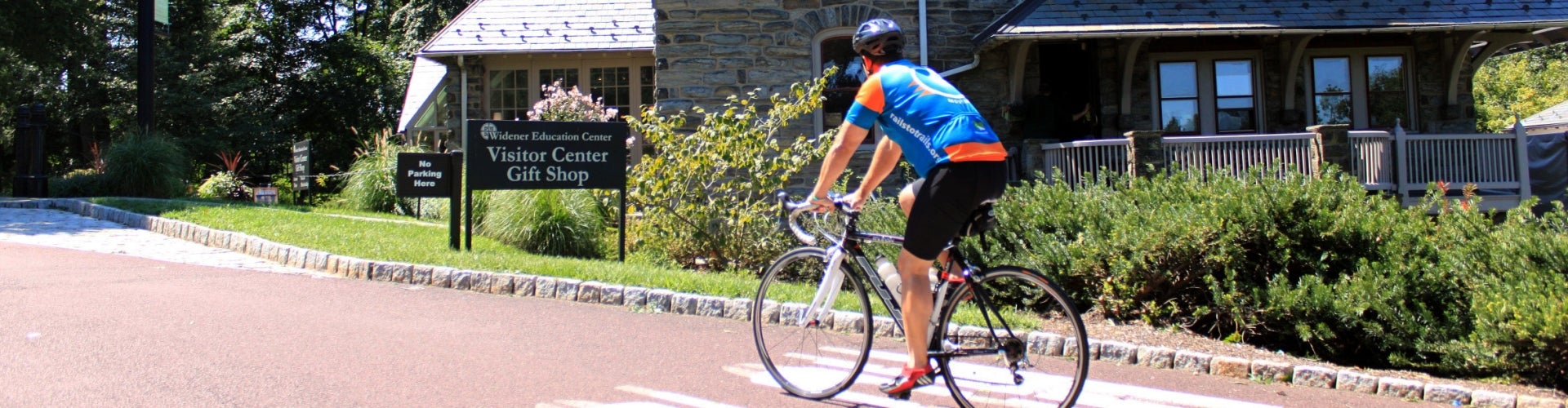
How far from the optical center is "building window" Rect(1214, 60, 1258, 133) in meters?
14.2

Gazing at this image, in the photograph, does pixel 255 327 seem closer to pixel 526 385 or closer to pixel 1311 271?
pixel 526 385

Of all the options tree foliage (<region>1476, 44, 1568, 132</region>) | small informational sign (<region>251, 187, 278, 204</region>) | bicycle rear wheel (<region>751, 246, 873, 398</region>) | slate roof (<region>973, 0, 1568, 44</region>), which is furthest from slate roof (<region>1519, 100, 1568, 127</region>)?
bicycle rear wheel (<region>751, 246, 873, 398</region>)

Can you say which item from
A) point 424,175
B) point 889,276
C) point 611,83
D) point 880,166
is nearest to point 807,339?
point 889,276

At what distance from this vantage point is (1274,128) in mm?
14250

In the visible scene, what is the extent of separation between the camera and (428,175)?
1103 centimetres

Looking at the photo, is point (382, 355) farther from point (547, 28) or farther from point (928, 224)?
point (547, 28)

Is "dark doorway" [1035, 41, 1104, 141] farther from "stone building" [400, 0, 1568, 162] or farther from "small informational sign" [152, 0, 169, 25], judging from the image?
"small informational sign" [152, 0, 169, 25]

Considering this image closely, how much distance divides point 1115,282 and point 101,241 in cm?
1014

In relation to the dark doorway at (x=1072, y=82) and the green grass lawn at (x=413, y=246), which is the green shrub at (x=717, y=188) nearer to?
the green grass lawn at (x=413, y=246)

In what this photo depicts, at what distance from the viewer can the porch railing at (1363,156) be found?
11.9 metres

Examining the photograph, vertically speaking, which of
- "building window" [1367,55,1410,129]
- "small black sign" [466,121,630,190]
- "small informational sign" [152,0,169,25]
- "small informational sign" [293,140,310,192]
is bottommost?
"small black sign" [466,121,630,190]

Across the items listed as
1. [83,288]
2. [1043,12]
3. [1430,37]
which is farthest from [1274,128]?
[83,288]

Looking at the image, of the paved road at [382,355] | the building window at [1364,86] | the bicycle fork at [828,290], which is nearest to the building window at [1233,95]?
the building window at [1364,86]

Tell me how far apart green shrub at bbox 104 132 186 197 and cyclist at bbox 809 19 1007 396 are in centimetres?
1627
